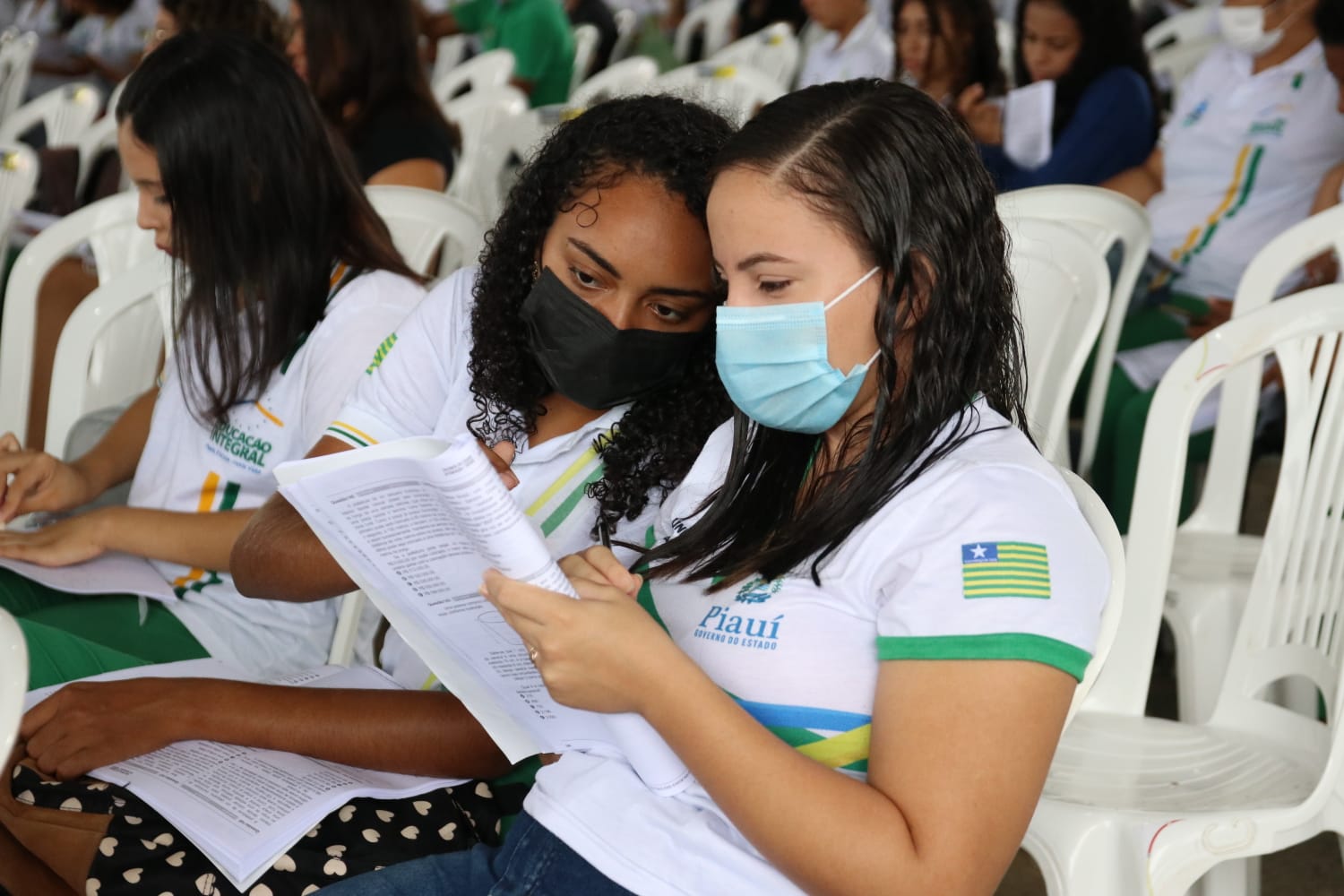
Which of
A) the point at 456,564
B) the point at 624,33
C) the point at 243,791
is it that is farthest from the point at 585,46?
the point at 456,564

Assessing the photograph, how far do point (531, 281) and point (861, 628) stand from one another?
63 cm

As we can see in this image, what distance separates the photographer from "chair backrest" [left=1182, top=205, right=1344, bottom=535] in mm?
2156

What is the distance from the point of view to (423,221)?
2830 mm

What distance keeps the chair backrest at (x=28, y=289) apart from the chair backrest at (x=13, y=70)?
12.6ft

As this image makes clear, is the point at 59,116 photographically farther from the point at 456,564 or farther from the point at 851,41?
the point at 456,564

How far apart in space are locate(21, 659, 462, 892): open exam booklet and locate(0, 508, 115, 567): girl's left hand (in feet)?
1.12

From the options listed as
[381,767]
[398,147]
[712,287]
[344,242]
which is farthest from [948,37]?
[381,767]

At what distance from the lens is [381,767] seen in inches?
56.9

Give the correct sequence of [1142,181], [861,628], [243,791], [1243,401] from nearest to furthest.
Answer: [861,628], [243,791], [1243,401], [1142,181]

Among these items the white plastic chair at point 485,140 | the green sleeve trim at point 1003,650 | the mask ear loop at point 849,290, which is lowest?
the white plastic chair at point 485,140

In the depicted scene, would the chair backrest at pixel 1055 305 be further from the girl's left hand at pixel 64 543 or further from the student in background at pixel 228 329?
the girl's left hand at pixel 64 543

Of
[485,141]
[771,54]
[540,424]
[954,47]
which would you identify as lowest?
[771,54]

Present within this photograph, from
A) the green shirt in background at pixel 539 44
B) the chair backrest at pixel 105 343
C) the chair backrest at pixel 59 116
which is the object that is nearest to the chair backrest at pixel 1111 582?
the chair backrest at pixel 105 343

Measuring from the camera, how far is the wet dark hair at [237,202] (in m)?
1.87
